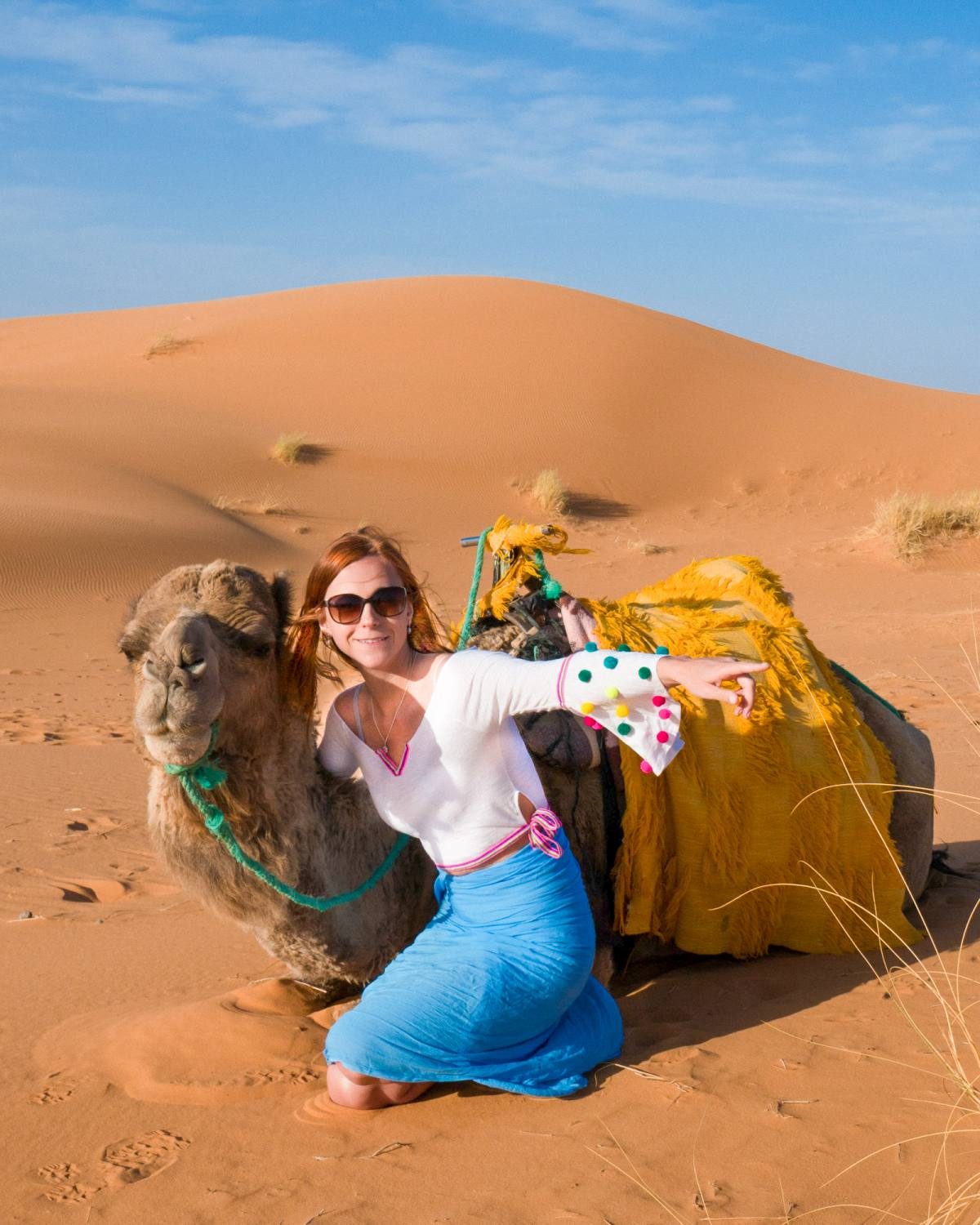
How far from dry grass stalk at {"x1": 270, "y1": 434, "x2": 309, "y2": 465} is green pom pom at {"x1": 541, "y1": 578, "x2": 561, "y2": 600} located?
2027cm

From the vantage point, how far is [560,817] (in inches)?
165

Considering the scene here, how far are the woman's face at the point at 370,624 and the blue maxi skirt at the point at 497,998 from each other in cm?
66

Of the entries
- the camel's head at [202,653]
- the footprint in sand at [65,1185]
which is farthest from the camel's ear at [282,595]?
the footprint in sand at [65,1185]

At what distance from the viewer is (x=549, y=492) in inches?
949

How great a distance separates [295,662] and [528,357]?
32.2 m

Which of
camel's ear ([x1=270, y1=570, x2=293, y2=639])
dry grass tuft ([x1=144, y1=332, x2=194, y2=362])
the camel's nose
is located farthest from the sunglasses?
dry grass tuft ([x1=144, y1=332, x2=194, y2=362])

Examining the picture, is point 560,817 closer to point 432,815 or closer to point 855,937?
point 432,815

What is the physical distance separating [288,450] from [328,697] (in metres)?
15.0

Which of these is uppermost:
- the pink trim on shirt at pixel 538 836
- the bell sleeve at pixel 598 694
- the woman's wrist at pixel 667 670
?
the woman's wrist at pixel 667 670

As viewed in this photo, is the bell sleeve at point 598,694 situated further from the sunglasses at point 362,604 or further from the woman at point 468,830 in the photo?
the sunglasses at point 362,604

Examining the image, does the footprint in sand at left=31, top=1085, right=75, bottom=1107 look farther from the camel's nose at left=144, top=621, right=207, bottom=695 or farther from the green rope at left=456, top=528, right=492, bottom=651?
the green rope at left=456, top=528, right=492, bottom=651

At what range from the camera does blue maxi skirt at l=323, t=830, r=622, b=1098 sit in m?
3.36

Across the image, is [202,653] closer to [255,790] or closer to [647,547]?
[255,790]

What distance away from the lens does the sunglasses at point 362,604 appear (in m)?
3.50
